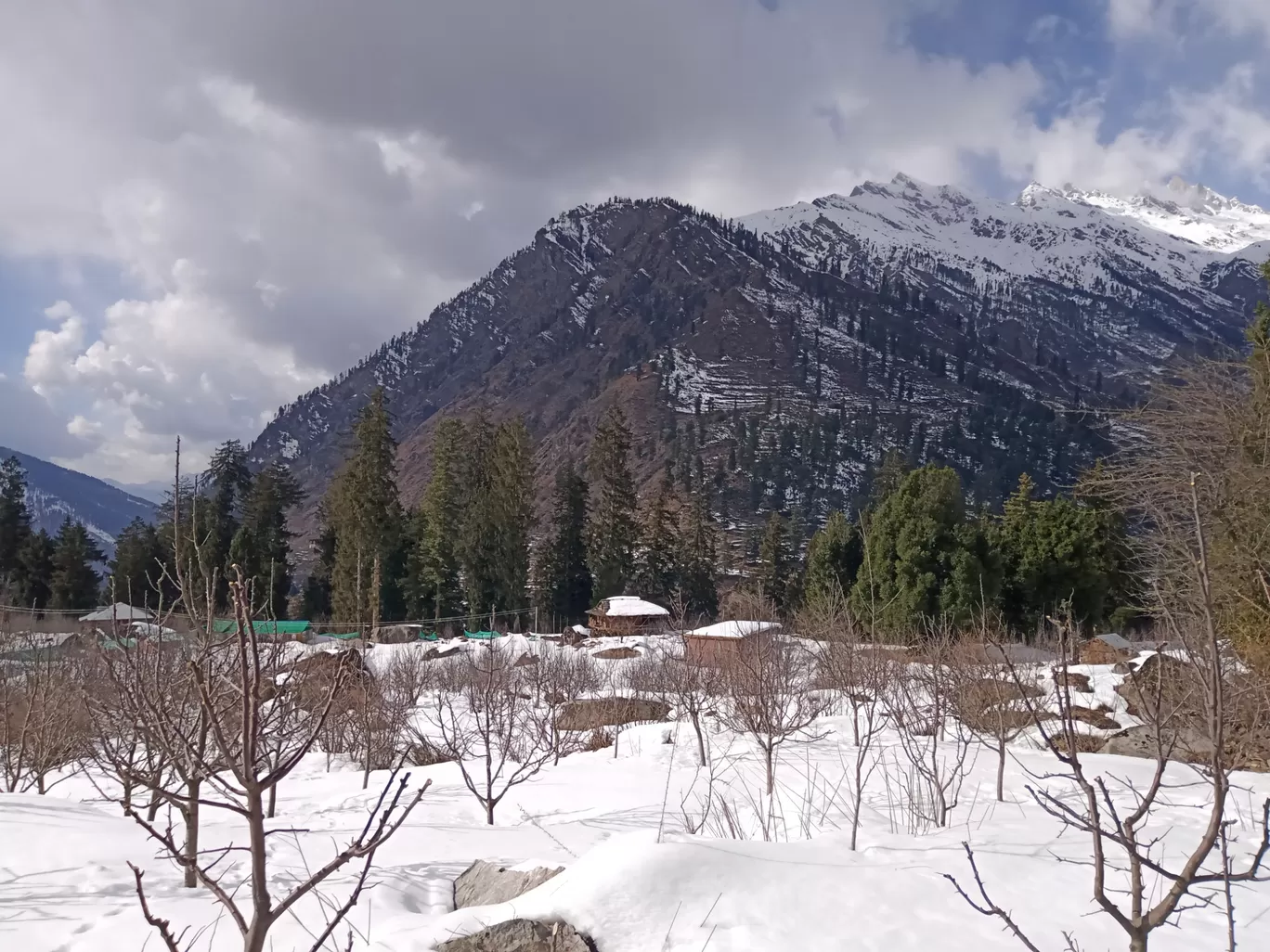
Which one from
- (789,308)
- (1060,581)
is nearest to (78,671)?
(1060,581)

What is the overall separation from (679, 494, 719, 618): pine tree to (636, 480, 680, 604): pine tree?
0.57 m

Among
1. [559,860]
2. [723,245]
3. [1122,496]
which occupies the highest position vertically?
[723,245]

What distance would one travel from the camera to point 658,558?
144 feet

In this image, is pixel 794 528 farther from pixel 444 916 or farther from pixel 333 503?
pixel 444 916

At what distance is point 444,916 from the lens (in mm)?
4277

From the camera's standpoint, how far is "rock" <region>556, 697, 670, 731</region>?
15.4 metres

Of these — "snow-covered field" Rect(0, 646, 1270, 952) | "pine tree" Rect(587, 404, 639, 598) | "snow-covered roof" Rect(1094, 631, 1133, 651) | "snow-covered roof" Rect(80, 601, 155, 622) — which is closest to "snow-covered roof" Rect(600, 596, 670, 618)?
"pine tree" Rect(587, 404, 639, 598)

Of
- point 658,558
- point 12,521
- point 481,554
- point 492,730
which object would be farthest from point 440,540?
point 492,730

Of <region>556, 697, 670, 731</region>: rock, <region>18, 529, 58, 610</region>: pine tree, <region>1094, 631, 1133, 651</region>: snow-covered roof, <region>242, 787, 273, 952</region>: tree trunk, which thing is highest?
<region>18, 529, 58, 610</region>: pine tree

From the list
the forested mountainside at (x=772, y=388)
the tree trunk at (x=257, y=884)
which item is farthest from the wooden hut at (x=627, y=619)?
the forested mountainside at (x=772, y=388)

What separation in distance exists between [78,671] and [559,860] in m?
9.18

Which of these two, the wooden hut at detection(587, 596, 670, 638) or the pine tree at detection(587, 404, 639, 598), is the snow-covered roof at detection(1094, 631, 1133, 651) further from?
the pine tree at detection(587, 404, 639, 598)

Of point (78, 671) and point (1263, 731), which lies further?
point (78, 671)

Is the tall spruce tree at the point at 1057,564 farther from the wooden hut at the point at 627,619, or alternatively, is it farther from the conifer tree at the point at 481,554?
the conifer tree at the point at 481,554
